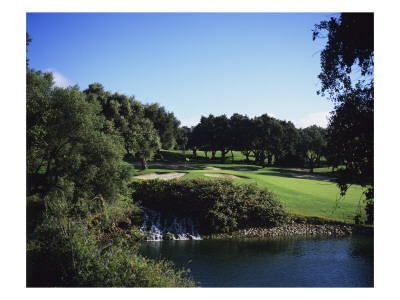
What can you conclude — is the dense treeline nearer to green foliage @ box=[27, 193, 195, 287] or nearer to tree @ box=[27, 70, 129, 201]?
tree @ box=[27, 70, 129, 201]

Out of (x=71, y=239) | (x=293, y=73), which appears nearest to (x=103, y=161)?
(x=71, y=239)

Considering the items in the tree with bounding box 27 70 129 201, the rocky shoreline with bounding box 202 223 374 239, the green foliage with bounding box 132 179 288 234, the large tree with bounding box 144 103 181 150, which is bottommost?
the rocky shoreline with bounding box 202 223 374 239

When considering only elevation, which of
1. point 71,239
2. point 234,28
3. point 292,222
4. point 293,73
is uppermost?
point 234,28

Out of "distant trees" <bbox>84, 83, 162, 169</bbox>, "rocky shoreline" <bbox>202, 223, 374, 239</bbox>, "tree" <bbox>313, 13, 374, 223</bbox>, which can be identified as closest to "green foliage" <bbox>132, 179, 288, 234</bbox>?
"rocky shoreline" <bbox>202, 223, 374, 239</bbox>

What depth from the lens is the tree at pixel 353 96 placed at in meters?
7.05

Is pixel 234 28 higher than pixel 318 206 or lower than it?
higher

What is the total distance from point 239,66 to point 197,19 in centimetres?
205

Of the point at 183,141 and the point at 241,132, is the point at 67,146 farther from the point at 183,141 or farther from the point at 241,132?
the point at 183,141

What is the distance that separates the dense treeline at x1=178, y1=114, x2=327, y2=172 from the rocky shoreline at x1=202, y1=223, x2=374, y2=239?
17.7 m

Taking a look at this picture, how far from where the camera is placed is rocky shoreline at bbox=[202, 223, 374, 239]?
15.4 meters

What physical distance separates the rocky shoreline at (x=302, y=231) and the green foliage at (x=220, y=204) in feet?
1.03

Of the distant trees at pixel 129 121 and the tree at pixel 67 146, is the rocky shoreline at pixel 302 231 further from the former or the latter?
the distant trees at pixel 129 121
